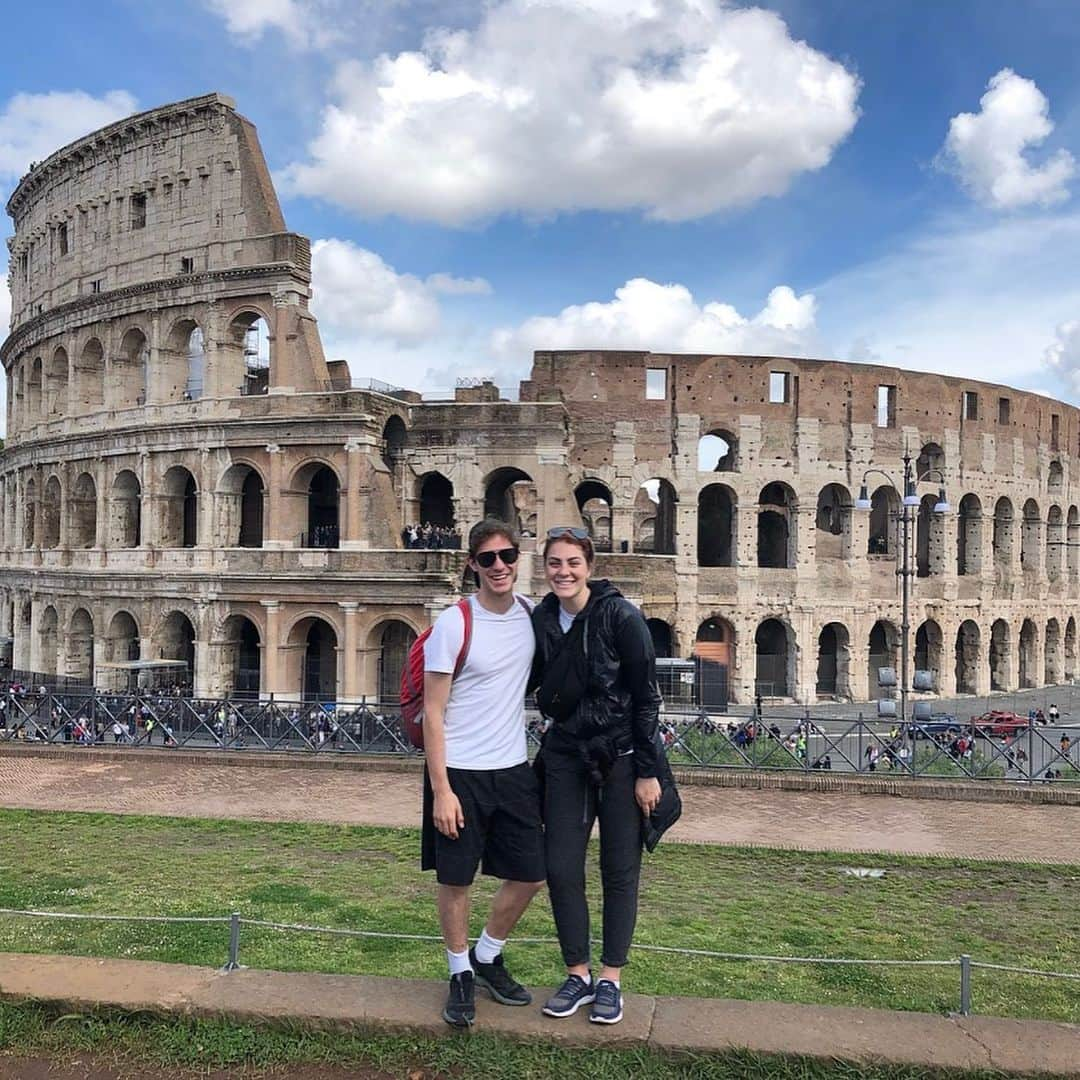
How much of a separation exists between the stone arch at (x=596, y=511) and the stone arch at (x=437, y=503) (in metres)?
4.64

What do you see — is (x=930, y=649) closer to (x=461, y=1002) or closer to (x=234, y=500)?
(x=234, y=500)

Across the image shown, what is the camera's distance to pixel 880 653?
35.2m

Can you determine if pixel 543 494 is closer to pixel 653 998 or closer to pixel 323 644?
pixel 323 644

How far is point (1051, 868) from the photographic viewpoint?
10586 mm

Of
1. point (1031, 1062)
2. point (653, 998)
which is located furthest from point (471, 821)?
point (1031, 1062)

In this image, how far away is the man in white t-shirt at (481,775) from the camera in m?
4.31

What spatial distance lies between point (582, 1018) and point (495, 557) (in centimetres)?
211

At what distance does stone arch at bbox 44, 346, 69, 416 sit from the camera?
111 ft

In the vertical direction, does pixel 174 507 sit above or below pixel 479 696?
above

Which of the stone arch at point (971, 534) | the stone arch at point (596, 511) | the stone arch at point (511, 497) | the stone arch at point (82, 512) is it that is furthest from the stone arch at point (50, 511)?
the stone arch at point (971, 534)

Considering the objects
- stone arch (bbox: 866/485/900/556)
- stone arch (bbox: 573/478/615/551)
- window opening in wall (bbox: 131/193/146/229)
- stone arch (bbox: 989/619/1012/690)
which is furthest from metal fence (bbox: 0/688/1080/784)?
stone arch (bbox: 989/619/1012/690)

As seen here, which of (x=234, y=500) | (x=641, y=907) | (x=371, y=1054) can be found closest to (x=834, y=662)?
(x=234, y=500)

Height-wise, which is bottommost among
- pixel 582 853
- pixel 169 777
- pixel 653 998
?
pixel 169 777

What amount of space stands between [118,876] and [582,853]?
6.44 m
